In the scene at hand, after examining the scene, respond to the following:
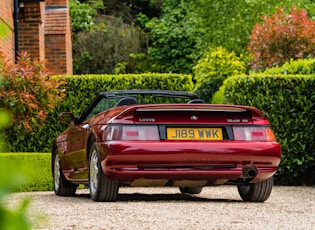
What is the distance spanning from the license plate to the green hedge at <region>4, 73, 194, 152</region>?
7.46m

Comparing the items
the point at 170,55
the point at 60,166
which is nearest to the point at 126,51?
the point at 170,55

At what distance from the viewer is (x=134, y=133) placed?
312 inches

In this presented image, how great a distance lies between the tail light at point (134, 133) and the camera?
7.90 metres

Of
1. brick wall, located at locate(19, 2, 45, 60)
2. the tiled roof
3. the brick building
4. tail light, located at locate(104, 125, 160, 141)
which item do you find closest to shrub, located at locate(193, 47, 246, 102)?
the brick building

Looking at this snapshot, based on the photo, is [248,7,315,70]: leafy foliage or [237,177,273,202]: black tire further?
[248,7,315,70]: leafy foliage

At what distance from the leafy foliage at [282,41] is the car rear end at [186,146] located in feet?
49.6

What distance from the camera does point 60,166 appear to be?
10.4m

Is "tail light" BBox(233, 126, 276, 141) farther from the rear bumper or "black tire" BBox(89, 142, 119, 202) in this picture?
"black tire" BBox(89, 142, 119, 202)

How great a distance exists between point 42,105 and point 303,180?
15.3ft

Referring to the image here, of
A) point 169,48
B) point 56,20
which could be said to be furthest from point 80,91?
point 169,48

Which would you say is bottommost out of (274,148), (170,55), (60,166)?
(170,55)

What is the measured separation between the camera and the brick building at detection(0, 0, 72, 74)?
17625 millimetres

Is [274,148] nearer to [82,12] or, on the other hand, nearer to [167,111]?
[167,111]

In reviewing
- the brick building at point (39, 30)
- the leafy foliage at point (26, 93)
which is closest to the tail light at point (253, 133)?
the brick building at point (39, 30)
